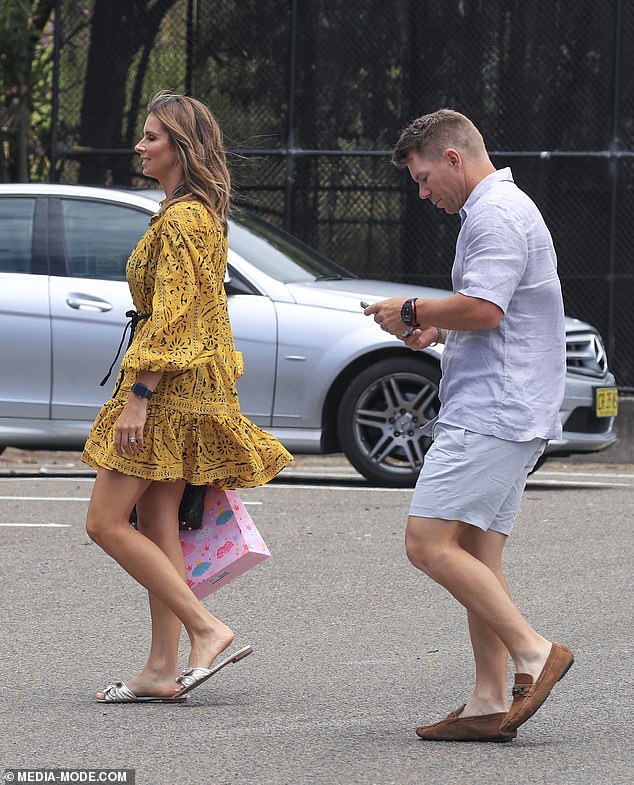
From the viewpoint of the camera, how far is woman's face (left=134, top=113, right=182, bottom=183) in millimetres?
4988

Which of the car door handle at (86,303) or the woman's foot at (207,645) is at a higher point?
the car door handle at (86,303)

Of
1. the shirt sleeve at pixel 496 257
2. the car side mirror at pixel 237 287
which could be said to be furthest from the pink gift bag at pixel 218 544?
the car side mirror at pixel 237 287

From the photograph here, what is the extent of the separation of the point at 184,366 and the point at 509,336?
1001mm

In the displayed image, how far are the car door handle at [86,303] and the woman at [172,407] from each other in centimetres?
466

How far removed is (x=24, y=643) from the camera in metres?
5.84

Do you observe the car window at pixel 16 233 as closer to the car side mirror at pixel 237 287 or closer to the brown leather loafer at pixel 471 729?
the car side mirror at pixel 237 287

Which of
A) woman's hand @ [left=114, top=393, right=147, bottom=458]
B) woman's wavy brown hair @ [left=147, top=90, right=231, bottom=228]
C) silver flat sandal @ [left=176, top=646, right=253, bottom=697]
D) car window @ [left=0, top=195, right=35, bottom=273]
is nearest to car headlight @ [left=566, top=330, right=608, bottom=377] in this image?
car window @ [left=0, top=195, right=35, bottom=273]

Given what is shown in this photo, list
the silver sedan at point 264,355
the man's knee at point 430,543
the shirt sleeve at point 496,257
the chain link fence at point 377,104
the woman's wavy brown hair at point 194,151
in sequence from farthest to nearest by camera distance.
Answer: the chain link fence at point 377,104
the silver sedan at point 264,355
the woman's wavy brown hair at point 194,151
the man's knee at point 430,543
the shirt sleeve at point 496,257

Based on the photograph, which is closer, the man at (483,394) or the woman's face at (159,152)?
the man at (483,394)

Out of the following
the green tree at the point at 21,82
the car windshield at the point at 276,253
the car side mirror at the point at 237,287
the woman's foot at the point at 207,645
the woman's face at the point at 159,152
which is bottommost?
the woman's foot at the point at 207,645

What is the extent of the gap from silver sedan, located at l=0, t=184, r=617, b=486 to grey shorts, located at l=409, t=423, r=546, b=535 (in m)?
5.12

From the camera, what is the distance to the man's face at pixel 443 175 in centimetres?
443

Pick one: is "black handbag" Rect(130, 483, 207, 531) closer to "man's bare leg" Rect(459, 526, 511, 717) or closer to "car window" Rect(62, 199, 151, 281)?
"man's bare leg" Rect(459, 526, 511, 717)

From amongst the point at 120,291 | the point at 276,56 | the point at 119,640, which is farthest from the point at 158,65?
the point at 119,640
